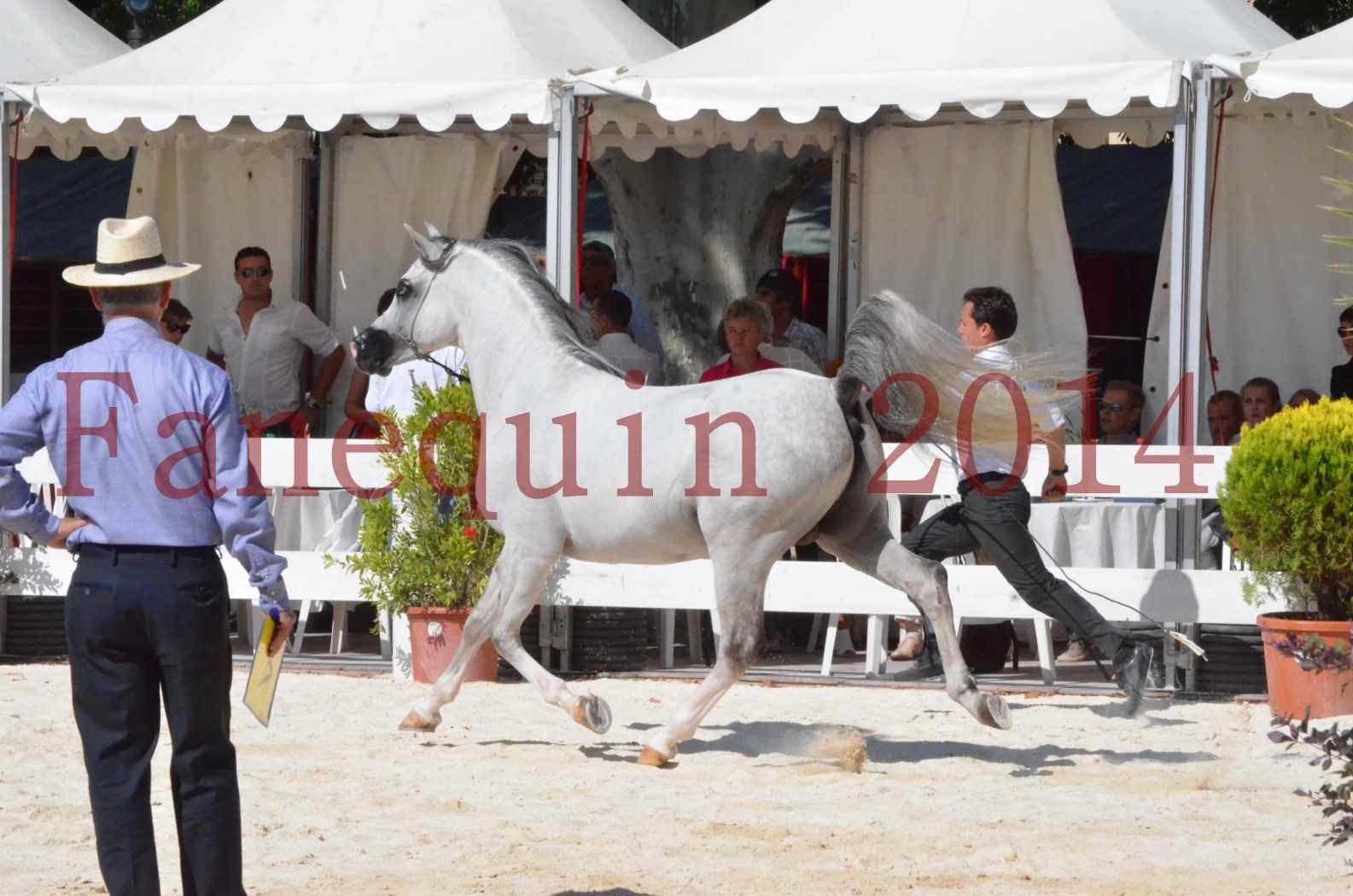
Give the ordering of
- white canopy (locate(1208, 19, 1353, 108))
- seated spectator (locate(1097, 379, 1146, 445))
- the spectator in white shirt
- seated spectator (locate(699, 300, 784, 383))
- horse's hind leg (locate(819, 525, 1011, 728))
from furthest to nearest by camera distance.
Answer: the spectator in white shirt < seated spectator (locate(1097, 379, 1146, 445)) < seated spectator (locate(699, 300, 784, 383)) < white canopy (locate(1208, 19, 1353, 108)) < horse's hind leg (locate(819, 525, 1011, 728))

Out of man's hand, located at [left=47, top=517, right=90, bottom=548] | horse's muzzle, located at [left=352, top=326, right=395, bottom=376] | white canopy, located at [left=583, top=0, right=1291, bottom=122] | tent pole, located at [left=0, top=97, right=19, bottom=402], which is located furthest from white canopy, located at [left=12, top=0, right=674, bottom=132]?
man's hand, located at [left=47, top=517, right=90, bottom=548]

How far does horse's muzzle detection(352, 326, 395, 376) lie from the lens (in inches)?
304

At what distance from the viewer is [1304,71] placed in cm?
827

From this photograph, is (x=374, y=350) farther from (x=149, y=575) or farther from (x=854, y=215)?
(x=854, y=215)

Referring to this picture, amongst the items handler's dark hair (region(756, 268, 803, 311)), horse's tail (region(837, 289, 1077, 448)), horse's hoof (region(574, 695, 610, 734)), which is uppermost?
handler's dark hair (region(756, 268, 803, 311))

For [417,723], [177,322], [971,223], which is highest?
[971,223]

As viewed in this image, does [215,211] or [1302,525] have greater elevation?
[215,211]

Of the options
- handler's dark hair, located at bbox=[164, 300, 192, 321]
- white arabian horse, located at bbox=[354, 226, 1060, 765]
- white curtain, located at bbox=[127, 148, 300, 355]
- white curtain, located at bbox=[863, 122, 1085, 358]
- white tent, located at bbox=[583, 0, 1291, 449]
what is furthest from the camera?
white curtain, located at bbox=[127, 148, 300, 355]

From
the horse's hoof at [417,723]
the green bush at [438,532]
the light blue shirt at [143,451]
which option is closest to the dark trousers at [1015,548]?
the horse's hoof at [417,723]

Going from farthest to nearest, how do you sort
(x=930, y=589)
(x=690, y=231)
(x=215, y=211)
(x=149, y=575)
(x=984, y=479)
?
(x=690, y=231), (x=215, y=211), (x=984, y=479), (x=930, y=589), (x=149, y=575)

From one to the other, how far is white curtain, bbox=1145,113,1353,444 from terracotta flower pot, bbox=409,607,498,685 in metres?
4.04

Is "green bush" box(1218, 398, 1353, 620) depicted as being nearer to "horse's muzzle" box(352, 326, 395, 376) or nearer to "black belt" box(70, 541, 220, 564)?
"horse's muzzle" box(352, 326, 395, 376)

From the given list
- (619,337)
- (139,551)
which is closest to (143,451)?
(139,551)

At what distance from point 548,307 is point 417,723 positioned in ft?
5.35
